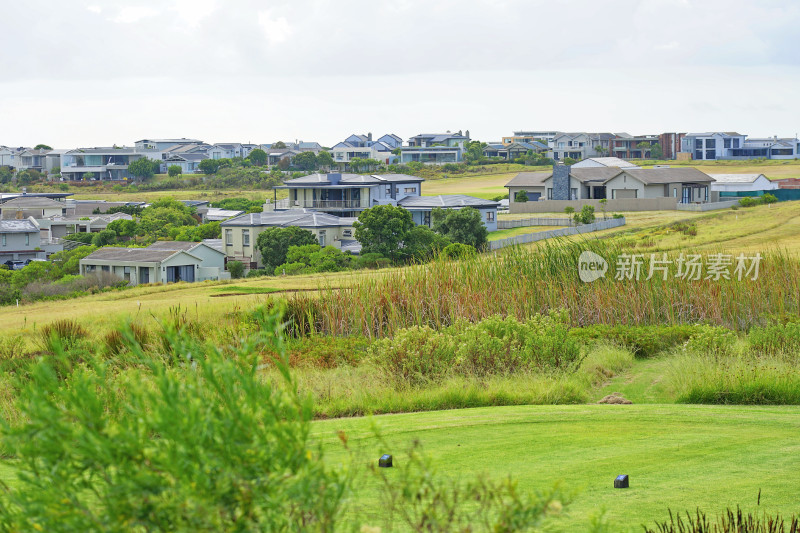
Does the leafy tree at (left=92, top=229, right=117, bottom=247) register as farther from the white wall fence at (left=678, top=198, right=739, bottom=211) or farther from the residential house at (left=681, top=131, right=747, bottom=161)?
the residential house at (left=681, top=131, right=747, bottom=161)

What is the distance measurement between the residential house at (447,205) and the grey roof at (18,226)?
27.9 metres

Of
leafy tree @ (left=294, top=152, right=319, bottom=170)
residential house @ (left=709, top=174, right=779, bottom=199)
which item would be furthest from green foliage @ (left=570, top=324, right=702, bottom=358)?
leafy tree @ (left=294, top=152, right=319, bottom=170)

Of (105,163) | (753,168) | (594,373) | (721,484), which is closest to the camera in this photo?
(721,484)

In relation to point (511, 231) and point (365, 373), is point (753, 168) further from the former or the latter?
point (365, 373)

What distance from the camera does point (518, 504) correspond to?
336 centimetres

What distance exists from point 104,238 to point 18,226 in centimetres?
832

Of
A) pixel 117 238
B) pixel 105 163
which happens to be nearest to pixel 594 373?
pixel 117 238

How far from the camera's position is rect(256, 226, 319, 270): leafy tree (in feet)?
174

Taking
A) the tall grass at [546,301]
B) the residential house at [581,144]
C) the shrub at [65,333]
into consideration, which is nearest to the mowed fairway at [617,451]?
the shrub at [65,333]

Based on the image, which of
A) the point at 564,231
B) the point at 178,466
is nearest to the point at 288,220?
the point at 564,231

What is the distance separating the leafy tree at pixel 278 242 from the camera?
53.1m

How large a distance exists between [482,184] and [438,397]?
321 feet

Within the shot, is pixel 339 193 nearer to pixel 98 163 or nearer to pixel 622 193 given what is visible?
pixel 622 193

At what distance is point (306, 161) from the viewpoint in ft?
400
